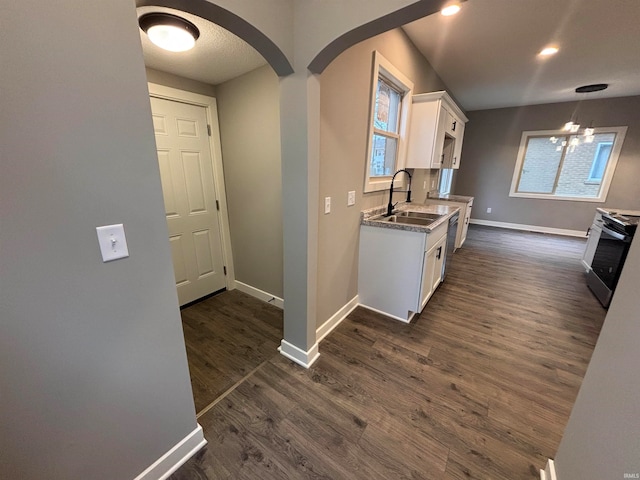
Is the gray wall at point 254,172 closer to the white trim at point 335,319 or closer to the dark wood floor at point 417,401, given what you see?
the white trim at point 335,319

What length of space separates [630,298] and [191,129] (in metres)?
3.09

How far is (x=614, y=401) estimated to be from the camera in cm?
82

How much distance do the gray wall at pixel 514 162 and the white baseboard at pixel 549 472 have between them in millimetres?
6296

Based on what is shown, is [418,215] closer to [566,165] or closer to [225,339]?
[225,339]

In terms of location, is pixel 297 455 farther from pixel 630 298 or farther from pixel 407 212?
pixel 407 212

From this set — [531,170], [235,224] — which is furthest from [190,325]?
[531,170]

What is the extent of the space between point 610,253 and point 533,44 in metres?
2.45

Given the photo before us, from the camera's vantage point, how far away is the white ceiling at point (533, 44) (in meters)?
2.14

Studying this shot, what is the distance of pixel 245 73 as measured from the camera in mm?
2250

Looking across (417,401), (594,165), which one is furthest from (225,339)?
(594,165)

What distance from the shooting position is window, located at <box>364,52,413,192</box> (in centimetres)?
231

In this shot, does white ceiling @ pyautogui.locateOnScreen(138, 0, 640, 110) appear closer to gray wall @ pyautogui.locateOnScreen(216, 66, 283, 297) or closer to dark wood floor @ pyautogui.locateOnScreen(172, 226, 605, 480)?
gray wall @ pyautogui.locateOnScreen(216, 66, 283, 297)

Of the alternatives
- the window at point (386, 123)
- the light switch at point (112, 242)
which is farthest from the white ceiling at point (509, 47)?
the light switch at point (112, 242)

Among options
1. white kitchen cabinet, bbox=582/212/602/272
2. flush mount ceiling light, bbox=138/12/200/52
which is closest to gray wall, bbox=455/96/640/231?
white kitchen cabinet, bbox=582/212/602/272
